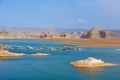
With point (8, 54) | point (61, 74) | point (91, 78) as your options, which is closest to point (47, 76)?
point (61, 74)

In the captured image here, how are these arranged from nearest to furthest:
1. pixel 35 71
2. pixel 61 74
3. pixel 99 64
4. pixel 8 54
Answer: pixel 61 74, pixel 35 71, pixel 99 64, pixel 8 54

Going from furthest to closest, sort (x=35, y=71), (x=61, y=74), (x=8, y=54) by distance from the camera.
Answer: (x=8, y=54), (x=35, y=71), (x=61, y=74)

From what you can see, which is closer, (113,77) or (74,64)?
(113,77)

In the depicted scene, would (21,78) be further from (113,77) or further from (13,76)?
(113,77)

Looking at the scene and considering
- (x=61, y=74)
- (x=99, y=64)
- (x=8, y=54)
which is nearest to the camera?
(x=61, y=74)

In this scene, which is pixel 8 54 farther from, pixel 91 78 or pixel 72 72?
pixel 91 78

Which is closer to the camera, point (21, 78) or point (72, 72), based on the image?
point (21, 78)

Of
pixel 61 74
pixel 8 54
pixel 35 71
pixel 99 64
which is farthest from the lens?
pixel 8 54

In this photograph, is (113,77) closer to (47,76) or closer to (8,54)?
(47,76)

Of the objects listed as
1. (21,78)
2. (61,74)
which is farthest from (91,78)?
(21,78)
